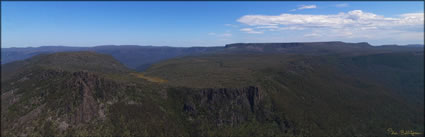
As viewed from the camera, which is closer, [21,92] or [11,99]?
[11,99]

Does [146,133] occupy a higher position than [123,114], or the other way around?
[123,114]

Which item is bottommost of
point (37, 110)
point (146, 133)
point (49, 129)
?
point (146, 133)

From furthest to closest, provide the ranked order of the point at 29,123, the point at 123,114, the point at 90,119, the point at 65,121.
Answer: the point at 123,114, the point at 90,119, the point at 65,121, the point at 29,123

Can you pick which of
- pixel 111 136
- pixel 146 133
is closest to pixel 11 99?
pixel 111 136

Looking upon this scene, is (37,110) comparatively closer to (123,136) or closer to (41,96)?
(41,96)

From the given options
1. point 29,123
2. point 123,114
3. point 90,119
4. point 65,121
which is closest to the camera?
point 29,123

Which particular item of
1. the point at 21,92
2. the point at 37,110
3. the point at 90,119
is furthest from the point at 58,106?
the point at 21,92

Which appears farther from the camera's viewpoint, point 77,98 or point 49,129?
point 77,98

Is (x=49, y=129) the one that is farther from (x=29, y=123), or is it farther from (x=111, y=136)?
(x=111, y=136)

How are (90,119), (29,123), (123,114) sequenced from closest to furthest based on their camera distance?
1. (29,123)
2. (90,119)
3. (123,114)
